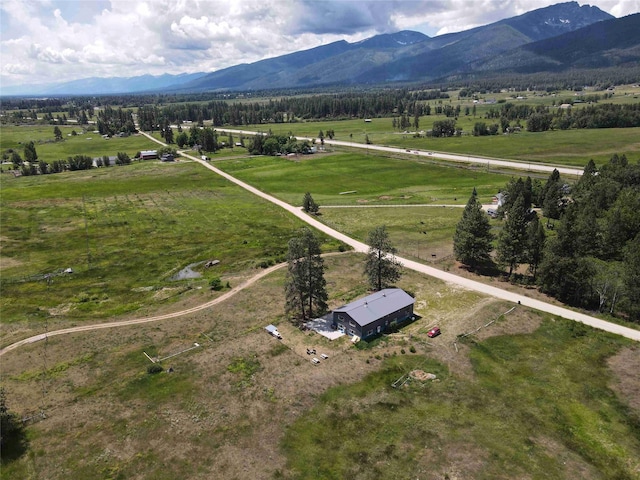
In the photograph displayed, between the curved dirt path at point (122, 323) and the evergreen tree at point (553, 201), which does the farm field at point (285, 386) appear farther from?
the evergreen tree at point (553, 201)

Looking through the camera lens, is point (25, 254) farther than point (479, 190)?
No

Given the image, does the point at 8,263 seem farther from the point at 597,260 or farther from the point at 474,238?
the point at 597,260

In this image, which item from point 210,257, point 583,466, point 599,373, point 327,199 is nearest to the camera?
point 583,466

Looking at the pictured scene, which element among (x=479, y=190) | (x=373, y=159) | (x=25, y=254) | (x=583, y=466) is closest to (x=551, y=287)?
(x=583, y=466)

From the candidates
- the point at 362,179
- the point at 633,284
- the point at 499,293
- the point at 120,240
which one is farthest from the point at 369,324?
the point at 362,179

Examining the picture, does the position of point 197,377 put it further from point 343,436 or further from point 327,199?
point 327,199

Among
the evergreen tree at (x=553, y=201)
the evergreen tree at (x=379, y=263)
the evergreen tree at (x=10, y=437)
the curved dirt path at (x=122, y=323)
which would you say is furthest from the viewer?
the evergreen tree at (x=553, y=201)

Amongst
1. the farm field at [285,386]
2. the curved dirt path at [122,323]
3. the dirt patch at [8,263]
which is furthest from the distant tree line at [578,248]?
the dirt patch at [8,263]
